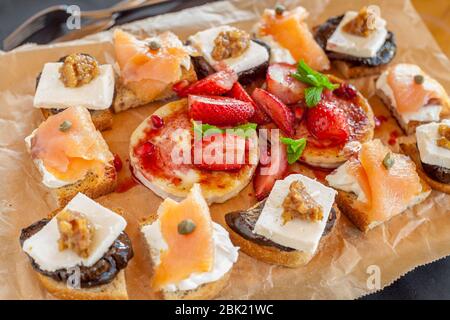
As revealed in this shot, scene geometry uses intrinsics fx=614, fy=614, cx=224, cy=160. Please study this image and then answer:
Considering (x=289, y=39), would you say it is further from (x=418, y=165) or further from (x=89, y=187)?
(x=89, y=187)

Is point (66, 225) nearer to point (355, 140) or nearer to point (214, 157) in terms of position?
point (214, 157)

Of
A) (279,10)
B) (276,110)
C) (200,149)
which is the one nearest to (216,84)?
(276,110)

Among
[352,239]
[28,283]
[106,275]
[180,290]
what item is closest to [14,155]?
[28,283]

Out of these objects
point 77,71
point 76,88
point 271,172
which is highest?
point 77,71

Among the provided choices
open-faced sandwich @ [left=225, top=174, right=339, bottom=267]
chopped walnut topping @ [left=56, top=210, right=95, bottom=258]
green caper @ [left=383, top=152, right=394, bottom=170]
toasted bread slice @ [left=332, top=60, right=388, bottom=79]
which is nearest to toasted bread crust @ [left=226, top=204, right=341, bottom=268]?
open-faced sandwich @ [left=225, top=174, right=339, bottom=267]

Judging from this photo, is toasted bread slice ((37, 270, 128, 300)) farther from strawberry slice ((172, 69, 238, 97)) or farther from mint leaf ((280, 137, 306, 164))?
strawberry slice ((172, 69, 238, 97))

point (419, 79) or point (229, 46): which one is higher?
point (229, 46)
